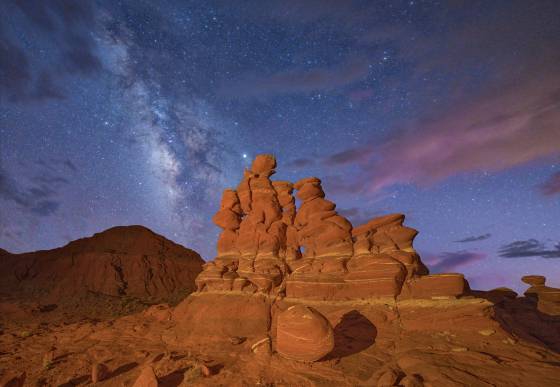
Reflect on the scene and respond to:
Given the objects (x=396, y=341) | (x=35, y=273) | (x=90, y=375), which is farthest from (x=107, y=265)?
(x=396, y=341)

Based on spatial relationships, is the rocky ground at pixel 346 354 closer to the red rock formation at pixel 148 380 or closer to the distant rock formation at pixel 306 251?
the red rock formation at pixel 148 380

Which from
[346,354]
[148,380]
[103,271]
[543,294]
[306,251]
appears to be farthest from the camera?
[103,271]

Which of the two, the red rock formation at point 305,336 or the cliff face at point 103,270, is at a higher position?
the cliff face at point 103,270

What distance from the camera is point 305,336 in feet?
36.1

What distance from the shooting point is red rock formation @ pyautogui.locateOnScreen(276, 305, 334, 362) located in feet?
35.6

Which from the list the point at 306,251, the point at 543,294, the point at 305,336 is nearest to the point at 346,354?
the point at 305,336

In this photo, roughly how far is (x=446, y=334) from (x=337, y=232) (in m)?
7.79

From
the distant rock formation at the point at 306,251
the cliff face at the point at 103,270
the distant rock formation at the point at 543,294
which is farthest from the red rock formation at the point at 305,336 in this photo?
the cliff face at the point at 103,270

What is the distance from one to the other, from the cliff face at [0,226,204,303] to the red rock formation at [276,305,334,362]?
30.5 metres

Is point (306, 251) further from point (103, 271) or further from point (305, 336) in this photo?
point (103, 271)

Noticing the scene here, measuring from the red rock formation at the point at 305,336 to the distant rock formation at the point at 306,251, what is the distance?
190 inches

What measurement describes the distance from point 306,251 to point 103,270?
104ft

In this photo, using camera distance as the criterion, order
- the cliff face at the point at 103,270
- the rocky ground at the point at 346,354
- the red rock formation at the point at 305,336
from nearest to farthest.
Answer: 1. the rocky ground at the point at 346,354
2. the red rock formation at the point at 305,336
3. the cliff face at the point at 103,270

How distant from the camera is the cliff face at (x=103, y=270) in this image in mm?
35531
